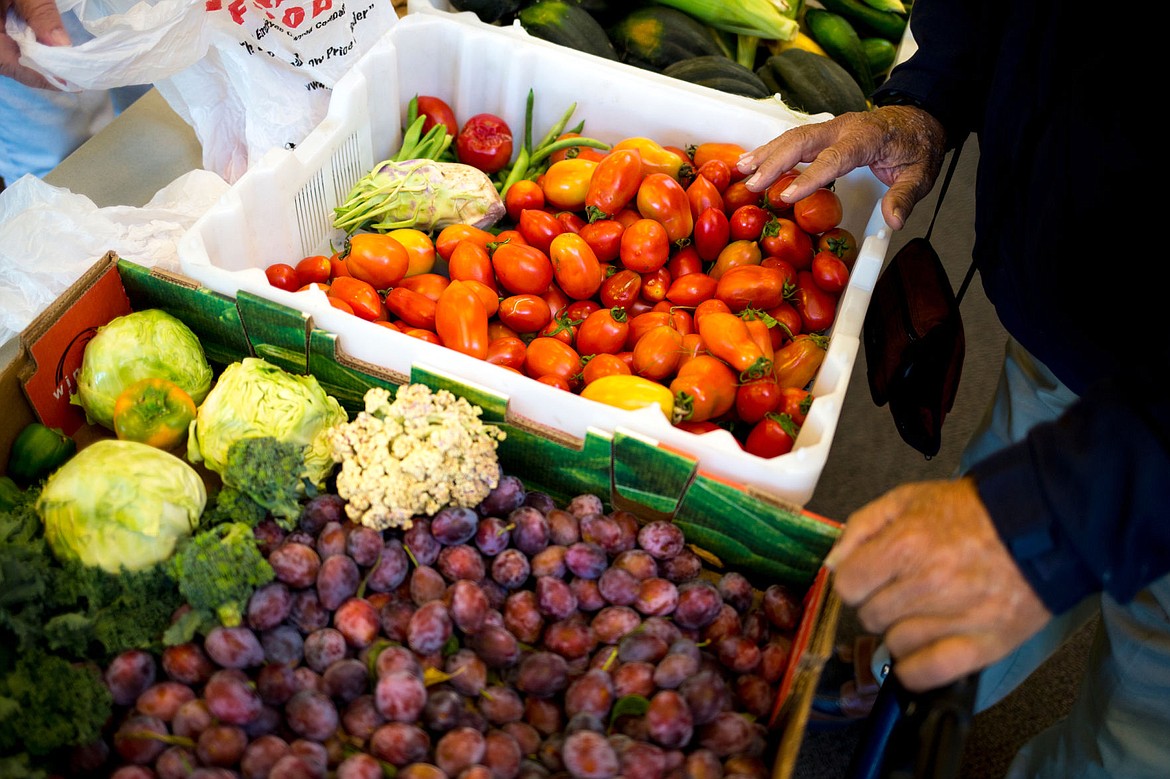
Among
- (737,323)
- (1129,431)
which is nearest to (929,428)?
(737,323)

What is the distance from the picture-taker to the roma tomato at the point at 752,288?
153 cm

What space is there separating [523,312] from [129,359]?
650 mm

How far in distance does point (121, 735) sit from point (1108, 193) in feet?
4.63

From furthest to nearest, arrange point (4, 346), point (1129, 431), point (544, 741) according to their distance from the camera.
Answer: point (4, 346)
point (544, 741)
point (1129, 431)

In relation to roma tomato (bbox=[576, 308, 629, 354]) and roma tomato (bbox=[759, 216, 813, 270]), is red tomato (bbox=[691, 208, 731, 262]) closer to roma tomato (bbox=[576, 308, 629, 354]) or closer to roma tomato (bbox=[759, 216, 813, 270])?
roma tomato (bbox=[759, 216, 813, 270])

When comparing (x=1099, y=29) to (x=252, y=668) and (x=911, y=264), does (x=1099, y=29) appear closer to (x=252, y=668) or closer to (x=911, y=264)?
(x=911, y=264)

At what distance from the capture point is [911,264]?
1506 millimetres

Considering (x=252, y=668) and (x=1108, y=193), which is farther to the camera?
(x=1108, y=193)

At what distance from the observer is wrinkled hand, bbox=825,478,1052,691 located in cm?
86

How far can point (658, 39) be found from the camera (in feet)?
7.61

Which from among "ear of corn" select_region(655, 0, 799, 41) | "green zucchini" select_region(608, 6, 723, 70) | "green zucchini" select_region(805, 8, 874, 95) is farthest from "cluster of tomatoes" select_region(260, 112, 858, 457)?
"green zucchini" select_region(805, 8, 874, 95)

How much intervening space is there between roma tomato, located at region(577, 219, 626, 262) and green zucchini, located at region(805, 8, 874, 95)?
1345 millimetres

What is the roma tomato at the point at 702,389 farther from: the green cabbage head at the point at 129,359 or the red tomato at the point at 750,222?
the green cabbage head at the point at 129,359

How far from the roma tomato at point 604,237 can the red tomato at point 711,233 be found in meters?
0.15
